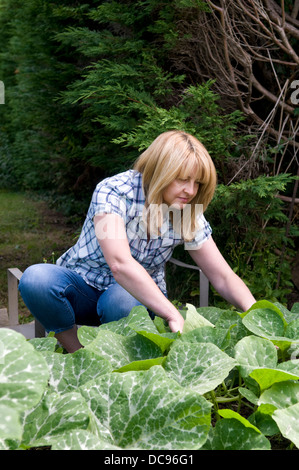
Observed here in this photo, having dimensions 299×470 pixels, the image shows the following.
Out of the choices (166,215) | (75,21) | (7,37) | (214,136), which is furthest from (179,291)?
(7,37)

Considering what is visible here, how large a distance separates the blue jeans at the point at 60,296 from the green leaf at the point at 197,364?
44.9 inches

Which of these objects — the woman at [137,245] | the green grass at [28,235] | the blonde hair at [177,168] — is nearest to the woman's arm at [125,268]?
the woman at [137,245]

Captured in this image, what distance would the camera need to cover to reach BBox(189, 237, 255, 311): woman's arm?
1819mm

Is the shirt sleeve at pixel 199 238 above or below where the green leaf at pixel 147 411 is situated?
below

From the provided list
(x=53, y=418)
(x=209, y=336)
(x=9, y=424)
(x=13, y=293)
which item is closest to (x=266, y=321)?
(x=209, y=336)

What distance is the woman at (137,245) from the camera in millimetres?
1858

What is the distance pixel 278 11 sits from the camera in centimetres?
344

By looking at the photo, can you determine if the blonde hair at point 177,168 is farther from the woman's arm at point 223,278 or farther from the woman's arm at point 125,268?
the woman's arm at point 125,268

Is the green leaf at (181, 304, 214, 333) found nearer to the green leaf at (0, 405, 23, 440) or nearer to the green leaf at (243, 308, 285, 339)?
the green leaf at (243, 308, 285, 339)

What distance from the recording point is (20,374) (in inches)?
27.7

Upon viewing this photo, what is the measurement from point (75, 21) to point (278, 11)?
8.14 ft

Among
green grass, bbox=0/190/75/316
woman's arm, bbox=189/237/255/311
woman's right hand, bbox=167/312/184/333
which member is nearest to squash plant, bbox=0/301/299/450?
woman's right hand, bbox=167/312/184/333

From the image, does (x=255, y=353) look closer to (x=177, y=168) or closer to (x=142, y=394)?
(x=142, y=394)
